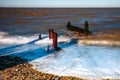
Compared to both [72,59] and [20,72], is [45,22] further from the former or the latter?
[20,72]

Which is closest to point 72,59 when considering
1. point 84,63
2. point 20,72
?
point 84,63

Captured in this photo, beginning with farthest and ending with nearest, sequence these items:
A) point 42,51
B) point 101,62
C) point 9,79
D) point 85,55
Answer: point 42,51, point 85,55, point 101,62, point 9,79

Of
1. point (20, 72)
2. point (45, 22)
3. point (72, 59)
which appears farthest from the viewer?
point (45, 22)

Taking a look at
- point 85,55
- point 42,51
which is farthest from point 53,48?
point 85,55

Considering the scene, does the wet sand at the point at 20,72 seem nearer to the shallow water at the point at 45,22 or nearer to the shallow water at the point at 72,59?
the shallow water at the point at 72,59

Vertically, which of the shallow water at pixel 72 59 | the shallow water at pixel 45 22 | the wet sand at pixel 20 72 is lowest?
the shallow water at pixel 45 22

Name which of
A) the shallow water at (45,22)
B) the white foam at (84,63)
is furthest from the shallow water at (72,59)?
the shallow water at (45,22)

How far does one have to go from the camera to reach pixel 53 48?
1888 centimetres

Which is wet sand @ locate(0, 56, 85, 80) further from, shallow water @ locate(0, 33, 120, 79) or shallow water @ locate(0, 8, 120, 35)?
shallow water @ locate(0, 8, 120, 35)

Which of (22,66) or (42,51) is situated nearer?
(22,66)

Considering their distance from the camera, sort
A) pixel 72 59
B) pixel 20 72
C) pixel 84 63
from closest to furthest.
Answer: pixel 20 72 → pixel 84 63 → pixel 72 59

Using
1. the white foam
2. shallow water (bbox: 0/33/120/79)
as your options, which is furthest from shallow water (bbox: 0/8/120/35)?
the white foam

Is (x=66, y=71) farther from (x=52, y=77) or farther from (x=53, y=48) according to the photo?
(x=53, y=48)

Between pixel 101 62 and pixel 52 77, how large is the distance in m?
4.67
